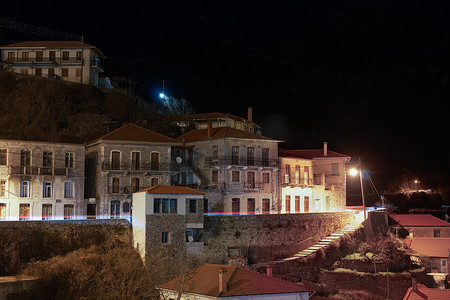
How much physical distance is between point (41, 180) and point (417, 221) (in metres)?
41.5

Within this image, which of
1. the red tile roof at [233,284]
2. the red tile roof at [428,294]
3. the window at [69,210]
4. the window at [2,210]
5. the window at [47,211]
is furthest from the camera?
the window at [69,210]

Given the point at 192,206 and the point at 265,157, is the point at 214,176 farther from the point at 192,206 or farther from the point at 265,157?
the point at 192,206

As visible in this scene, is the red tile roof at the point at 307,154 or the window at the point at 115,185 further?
the red tile roof at the point at 307,154

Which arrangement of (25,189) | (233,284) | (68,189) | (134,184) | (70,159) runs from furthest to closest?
1. (134,184)
2. (70,159)
3. (68,189)
4. (25,189)
5. (233,284)

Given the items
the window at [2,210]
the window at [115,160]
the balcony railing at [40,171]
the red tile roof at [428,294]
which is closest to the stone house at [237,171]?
the window at [115,160]

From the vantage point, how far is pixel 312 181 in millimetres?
61906

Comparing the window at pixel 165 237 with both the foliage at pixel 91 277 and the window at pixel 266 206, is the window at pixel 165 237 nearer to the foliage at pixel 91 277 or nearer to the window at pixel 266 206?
the foliage at pixel 91 277

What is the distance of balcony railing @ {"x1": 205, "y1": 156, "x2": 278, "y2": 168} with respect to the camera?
54812mm

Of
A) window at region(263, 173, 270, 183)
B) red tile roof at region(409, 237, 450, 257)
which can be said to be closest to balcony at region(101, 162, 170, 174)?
window at region(263, 173, 270, 183)

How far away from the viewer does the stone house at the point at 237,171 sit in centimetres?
5438

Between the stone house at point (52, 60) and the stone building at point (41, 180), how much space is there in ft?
78.0

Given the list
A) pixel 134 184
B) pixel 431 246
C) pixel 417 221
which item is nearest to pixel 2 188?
pixel 134 184

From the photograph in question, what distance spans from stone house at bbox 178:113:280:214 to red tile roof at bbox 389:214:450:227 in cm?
1739

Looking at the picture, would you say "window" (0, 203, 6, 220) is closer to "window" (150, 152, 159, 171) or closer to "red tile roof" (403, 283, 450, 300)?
"window" (150, 152, 159, 171)
